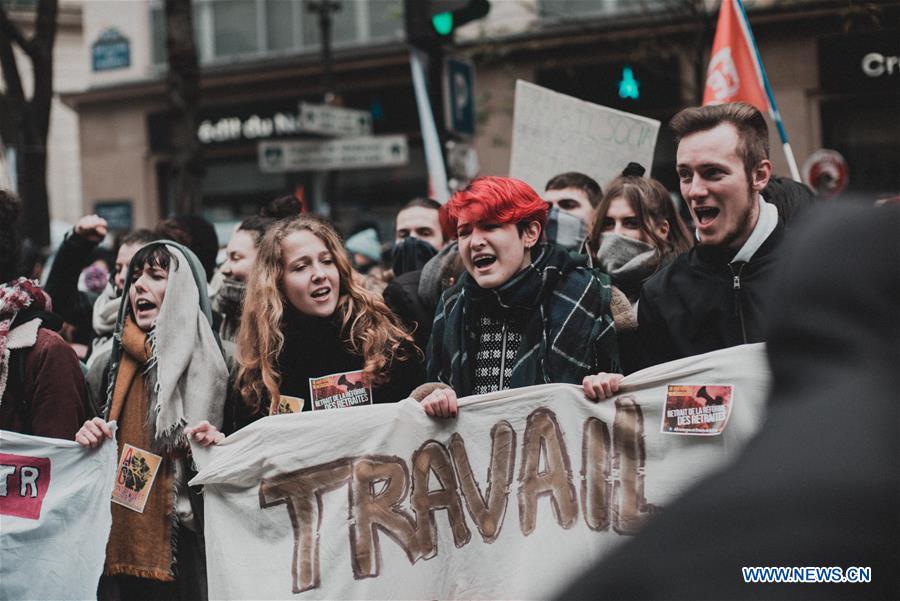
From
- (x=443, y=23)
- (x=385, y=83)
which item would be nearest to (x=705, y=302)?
(x=443, y=23)

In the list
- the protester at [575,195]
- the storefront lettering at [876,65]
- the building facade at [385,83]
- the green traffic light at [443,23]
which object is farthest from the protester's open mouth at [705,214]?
the storefront lettering at [876,65]

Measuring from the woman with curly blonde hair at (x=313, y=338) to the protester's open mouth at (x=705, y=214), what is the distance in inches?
45.7

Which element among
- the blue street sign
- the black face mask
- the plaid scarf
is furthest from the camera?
the blue street sign

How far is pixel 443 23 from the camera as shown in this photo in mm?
7324

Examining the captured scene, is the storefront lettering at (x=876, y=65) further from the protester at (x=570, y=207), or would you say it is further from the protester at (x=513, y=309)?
the protester at (x=513, y=309)

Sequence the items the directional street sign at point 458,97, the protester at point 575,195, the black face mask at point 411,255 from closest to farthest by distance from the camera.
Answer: the protester at point 575,195
the black face mask at point 411,255
the directional street sign at point 458,97

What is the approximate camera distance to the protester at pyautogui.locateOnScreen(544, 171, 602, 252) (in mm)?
4797

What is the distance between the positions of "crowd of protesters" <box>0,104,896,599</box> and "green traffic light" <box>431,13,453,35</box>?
2.95 meters

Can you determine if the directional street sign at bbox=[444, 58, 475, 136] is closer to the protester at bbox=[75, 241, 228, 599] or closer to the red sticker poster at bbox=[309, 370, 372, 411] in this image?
the protester at bbox=[75, 241, 228, 599]

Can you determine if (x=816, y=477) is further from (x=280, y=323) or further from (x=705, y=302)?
(x=280, y=323)

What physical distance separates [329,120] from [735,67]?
18.8 feet

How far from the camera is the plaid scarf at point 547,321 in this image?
3.55 meters

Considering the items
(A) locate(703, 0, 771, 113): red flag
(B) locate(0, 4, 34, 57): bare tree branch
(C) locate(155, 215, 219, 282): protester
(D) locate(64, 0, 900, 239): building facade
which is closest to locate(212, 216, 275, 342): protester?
(C) locate(155, 215, 219, 282): protester

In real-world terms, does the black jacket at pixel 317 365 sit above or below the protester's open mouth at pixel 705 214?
below
